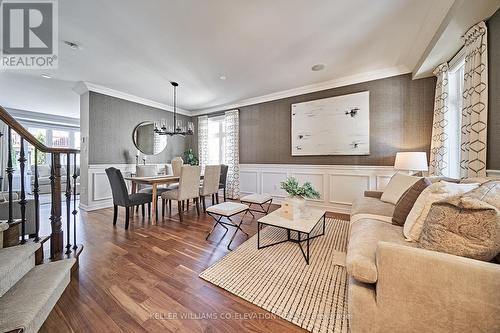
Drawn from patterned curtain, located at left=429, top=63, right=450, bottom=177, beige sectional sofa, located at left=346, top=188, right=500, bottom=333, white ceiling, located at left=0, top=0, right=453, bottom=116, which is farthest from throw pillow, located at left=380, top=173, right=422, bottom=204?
white ceiling, located at left=0, top=0, right=453, bottom=116

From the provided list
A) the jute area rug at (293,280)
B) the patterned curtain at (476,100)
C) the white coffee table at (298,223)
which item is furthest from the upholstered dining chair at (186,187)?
the patterned curtain at (476,100)

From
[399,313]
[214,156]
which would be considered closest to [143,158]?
[214,156]

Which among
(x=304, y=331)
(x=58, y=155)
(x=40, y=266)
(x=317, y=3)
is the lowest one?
(x=304, y=331)

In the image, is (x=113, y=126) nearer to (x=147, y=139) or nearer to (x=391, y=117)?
(x=147, y=139)

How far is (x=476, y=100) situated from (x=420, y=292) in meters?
2.07

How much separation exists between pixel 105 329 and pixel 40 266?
2.58ft

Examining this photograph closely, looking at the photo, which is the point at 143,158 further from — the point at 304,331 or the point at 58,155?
the point at 304,331

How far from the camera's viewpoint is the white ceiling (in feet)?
6.16

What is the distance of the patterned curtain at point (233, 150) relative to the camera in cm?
496

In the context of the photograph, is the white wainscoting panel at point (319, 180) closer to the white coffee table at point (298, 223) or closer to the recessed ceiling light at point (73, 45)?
the white coffee table at point (298, 223)

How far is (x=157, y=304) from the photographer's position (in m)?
1.36

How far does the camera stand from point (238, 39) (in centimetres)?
238

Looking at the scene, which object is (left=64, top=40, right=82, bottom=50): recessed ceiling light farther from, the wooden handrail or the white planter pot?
the white planter pot

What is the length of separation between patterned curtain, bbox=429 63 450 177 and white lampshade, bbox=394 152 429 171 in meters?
0.19
